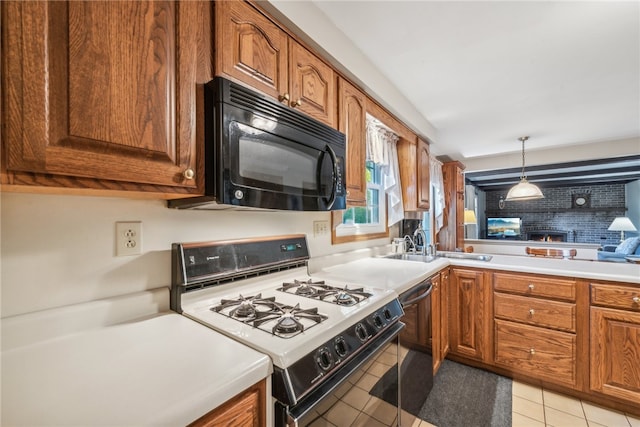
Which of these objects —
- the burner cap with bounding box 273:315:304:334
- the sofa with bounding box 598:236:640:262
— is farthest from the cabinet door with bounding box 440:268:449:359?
the sofa with bounding box 598:236:640:262

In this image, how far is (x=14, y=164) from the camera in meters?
0.54

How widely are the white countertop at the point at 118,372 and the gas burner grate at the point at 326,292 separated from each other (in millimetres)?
462

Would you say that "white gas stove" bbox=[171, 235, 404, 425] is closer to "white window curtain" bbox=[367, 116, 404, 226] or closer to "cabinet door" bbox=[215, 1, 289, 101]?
"cabinet door" bbox=[215, 1, 289, 101]

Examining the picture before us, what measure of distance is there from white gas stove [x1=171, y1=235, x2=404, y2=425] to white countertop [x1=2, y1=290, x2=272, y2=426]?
2.9 inches

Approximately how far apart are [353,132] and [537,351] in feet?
6.74

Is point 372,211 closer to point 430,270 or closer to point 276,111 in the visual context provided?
point 430,270

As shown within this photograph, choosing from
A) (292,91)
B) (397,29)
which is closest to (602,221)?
(397,29)

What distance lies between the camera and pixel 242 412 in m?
0.62

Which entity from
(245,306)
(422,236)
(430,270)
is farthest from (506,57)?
(245,306)

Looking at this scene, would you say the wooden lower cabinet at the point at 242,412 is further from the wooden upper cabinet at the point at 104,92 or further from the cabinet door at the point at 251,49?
the cabinet door at the point at 251,49

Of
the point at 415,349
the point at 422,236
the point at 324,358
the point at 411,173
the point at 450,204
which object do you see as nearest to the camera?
the point at 324,358

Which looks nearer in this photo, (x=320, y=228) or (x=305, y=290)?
(x=305, y=290)

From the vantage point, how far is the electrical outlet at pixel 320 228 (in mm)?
1755

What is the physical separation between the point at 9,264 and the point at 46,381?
36 centimetres
